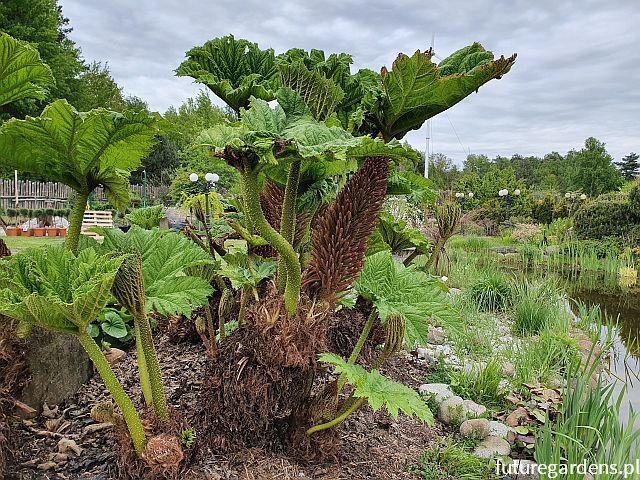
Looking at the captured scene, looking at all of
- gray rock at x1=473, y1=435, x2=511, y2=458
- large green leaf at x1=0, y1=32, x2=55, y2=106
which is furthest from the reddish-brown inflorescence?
gray rock at x1=473, y1=435, x2=511, y2=458

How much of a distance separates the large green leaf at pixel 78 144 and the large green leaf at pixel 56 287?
332 millimetres

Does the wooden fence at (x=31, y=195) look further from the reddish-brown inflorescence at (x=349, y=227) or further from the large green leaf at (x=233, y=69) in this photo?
the reddish-brown inflorescence at (x=349, y=227)

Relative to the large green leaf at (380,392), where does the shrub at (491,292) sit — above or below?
below

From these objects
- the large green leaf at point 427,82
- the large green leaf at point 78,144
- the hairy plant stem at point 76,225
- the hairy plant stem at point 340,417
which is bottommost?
the hairy plant stem at point 340,417

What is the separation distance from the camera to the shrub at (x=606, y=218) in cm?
1203

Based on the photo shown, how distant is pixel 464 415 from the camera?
2.77 meters

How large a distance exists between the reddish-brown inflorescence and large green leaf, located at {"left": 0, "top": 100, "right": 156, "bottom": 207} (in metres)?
0.62

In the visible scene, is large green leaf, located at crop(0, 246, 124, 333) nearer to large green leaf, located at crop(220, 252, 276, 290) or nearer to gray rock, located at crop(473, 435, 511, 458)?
large green leaf, located at crop(220, 252, 276, 290)

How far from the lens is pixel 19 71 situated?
5.24 feet

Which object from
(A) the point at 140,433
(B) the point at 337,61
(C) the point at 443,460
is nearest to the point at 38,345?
(A) the point at 140,433

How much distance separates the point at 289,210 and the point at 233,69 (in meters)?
0.53

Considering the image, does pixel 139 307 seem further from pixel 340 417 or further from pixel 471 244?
pixel 471 244

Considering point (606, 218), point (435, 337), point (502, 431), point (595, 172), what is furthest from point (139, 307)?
point (595, 172)

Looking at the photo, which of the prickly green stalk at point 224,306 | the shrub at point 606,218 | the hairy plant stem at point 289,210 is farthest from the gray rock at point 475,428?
the shrub at point 606,218
